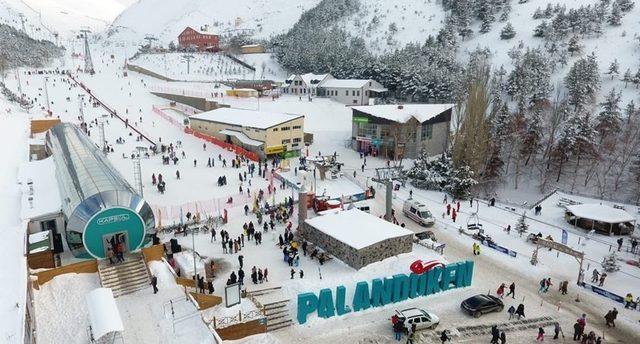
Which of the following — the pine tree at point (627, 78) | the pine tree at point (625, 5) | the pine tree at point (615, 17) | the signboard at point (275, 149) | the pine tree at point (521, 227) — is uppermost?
the pine tree at point (625, 5)

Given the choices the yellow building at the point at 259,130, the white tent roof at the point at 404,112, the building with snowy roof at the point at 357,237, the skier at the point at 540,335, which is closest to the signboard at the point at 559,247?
the skier at the point at 540,335

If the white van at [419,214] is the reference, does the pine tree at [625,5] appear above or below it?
above

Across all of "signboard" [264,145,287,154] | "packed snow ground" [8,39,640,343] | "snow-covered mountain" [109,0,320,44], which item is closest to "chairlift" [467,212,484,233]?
"packed snow ground" [8,39,640,343]

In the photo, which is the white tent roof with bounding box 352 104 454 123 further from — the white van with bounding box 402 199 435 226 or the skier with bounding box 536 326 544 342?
the skier with bounding box 536 326 544 342

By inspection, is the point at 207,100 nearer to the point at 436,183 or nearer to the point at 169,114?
the point at 169,114

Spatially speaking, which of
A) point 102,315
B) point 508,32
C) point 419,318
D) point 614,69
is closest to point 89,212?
point 102,315

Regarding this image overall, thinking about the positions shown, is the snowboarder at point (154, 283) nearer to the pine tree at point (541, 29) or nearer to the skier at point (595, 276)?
the skier at point (595, 276)

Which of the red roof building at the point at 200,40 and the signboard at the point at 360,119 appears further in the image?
the red roof building at the point at 200,40
